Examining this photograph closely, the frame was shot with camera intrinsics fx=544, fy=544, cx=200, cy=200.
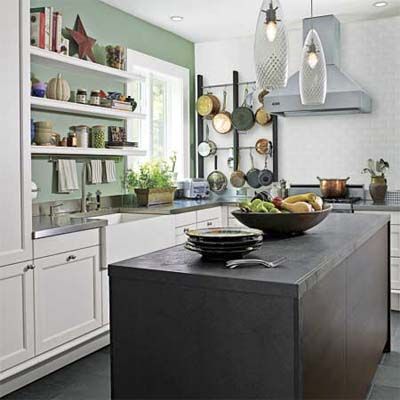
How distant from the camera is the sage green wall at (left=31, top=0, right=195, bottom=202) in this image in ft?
13.1

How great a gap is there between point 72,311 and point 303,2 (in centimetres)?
322

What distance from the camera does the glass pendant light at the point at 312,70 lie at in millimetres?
2928

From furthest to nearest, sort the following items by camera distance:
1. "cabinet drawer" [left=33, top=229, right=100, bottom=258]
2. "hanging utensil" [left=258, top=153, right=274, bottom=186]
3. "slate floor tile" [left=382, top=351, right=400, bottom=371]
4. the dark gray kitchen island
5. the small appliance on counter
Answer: "hanging utensil" [left=258, top=153, right=274, bottom=186] → the small appliance on counter → "slate floor tile" [left=382, top=351, right=400, bottom=371] → "cabinet drawer" [left=33, top=229, right=100, bottom=258] → the dark gray kitchen island

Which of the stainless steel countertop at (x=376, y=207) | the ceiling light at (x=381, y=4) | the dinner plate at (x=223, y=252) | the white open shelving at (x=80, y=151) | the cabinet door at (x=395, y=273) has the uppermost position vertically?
the ceiling light at (x=381, y=4)

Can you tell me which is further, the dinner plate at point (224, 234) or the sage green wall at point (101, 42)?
the sage green wall at point (101, 42)

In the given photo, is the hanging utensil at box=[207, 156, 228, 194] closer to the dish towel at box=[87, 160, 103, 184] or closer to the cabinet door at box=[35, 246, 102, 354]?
the dish towel at box=[87, 160, 103, 184]

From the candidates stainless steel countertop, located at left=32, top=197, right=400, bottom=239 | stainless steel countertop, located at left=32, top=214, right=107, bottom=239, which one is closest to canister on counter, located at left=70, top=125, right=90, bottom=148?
stainless steel countertop, located at left=32, top=197, right=400, bottom=239

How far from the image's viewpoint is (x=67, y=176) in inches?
162

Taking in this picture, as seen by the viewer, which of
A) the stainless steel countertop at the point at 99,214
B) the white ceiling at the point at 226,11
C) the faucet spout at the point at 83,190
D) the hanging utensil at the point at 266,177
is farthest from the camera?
the hanging utensil at the point at 266,177

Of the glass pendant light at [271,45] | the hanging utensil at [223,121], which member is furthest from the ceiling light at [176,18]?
the glass pendant light at [271,45]

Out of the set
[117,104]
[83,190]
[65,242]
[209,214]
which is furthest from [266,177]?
[65,242]

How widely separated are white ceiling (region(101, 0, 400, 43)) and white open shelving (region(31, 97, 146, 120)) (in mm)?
985

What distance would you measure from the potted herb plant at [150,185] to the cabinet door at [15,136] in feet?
5.79

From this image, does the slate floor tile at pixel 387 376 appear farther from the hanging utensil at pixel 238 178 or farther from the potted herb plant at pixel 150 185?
the hanging utensil at pixel 238 178
